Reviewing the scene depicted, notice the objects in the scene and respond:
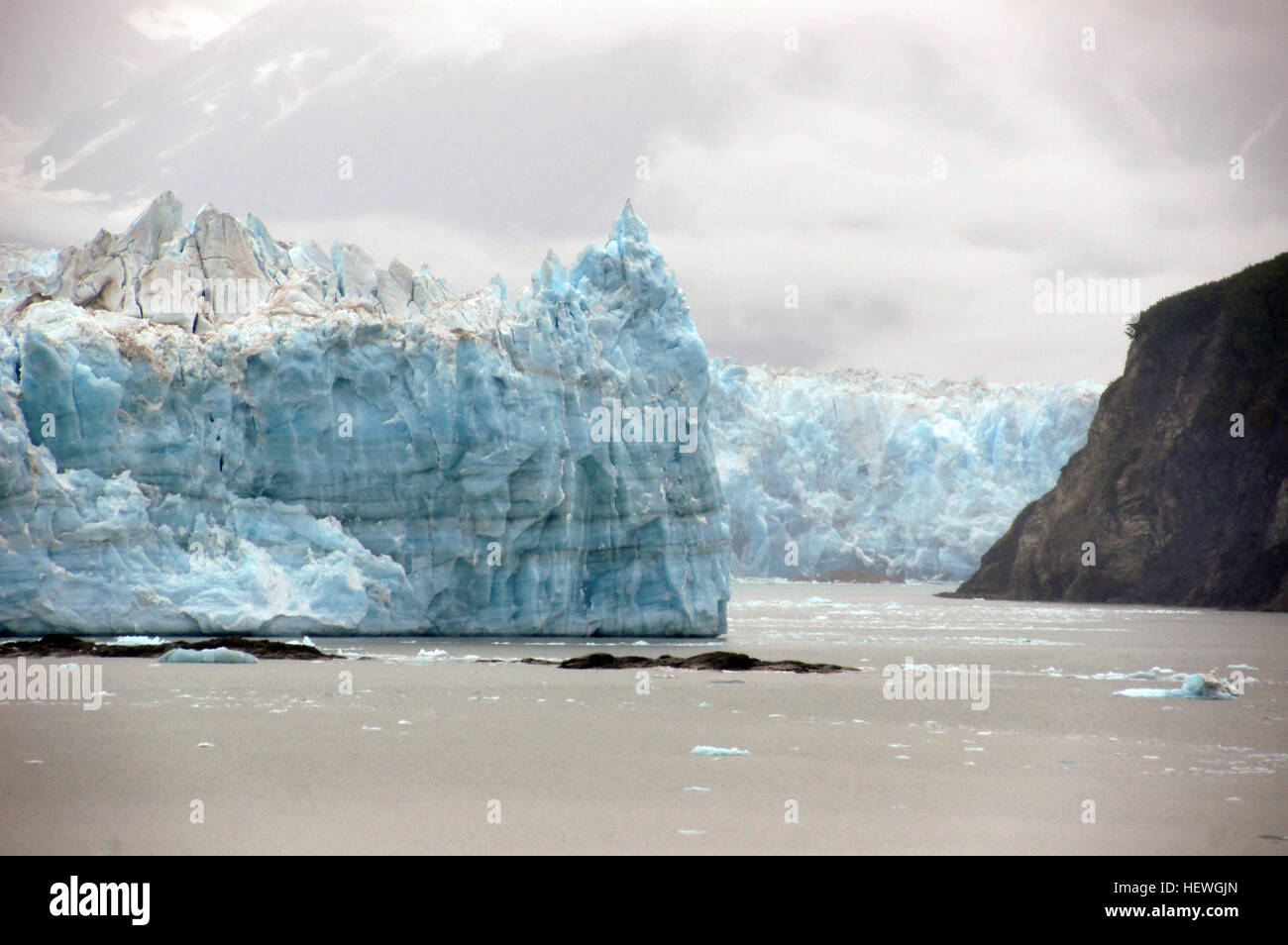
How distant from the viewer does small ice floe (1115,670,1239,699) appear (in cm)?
1634

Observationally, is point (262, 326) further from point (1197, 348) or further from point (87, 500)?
point (1197, 348)

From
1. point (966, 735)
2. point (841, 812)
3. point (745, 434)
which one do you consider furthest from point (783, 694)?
point (745, 434)

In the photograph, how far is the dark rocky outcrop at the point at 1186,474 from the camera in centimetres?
5366

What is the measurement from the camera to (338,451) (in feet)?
85.9

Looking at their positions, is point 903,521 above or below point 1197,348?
below

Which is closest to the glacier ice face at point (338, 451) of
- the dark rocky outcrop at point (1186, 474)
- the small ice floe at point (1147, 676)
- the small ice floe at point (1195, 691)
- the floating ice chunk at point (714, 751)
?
the small ice floe at point (1147, 676)

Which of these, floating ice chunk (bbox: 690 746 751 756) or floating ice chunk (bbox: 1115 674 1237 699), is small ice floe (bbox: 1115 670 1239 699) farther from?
floating ice chunk (bbox: 690 746 751 756)

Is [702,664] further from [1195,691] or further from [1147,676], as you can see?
[1195,691]

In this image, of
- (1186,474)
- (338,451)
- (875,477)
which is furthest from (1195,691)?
(875,477)

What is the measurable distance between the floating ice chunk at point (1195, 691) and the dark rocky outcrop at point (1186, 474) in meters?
37.1

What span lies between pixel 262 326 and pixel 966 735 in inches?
718

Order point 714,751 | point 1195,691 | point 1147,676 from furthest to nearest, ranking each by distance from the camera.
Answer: point 1147,676 → point 1195,691 → point 714,751

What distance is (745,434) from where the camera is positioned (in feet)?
263

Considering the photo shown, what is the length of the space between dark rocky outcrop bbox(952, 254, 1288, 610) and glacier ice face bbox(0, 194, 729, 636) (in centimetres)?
3308
